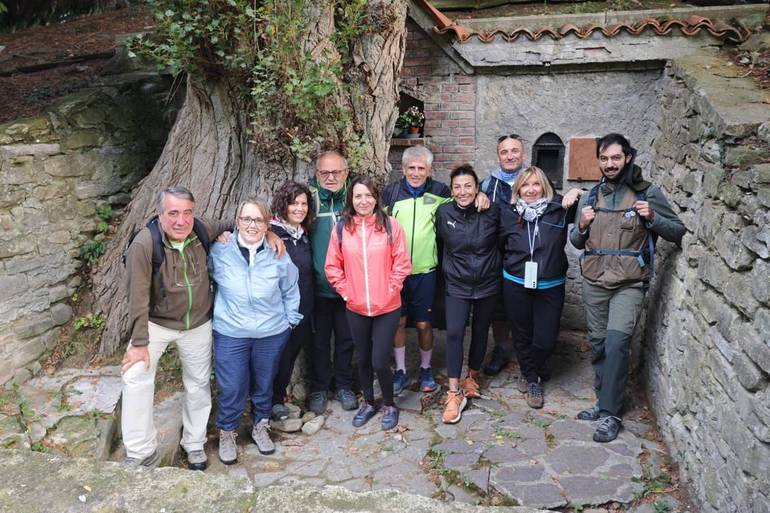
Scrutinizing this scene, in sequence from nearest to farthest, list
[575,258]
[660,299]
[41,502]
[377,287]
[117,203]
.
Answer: [41,502] → [377,287] → [660,299] → [117,203] → [575,258]

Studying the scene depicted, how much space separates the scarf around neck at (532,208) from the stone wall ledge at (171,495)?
3.00 m

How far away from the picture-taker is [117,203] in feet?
19.6

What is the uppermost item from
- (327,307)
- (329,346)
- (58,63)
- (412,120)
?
(58,63)

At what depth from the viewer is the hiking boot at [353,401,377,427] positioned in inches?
183

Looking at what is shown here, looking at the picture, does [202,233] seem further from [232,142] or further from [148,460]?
[232,142]

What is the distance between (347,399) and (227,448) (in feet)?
3.45

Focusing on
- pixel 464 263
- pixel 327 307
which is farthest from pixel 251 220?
pixel 464 263

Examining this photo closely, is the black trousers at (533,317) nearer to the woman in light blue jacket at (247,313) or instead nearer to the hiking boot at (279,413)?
the woman in light blue jacket at (247,313)

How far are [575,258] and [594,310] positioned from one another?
2130 millimetres

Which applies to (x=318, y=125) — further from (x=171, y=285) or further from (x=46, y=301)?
(x=46, y=301)

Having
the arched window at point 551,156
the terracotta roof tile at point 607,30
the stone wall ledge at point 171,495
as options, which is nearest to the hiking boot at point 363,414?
the stone wall ledge at point 171,495

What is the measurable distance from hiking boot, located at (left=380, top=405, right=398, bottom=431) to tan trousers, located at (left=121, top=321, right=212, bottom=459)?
4.19 ft

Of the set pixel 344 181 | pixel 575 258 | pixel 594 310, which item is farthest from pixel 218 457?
pixel 575 258

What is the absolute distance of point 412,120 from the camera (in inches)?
261
